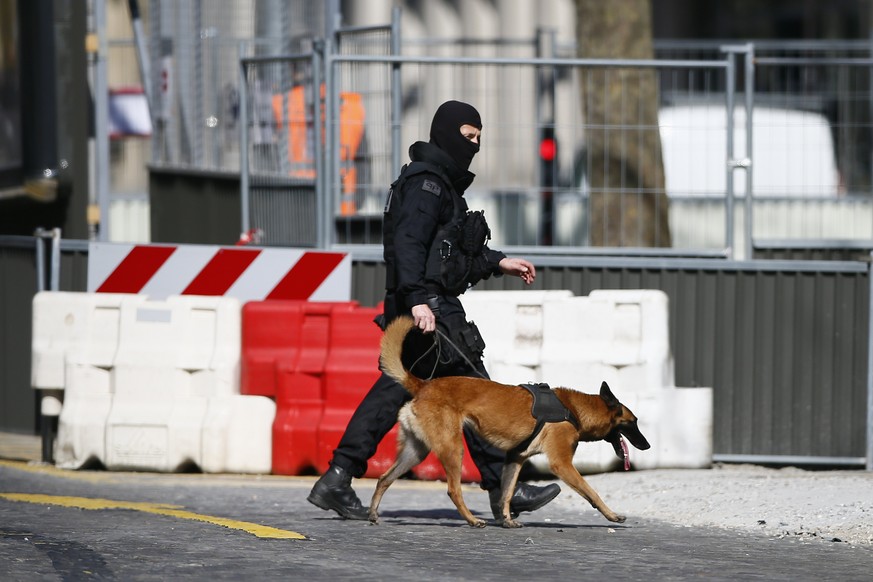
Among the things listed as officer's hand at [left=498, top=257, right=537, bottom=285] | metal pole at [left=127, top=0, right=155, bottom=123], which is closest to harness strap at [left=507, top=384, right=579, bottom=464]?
officer's hand at [left=498, top=257, right=537, bottom=285]

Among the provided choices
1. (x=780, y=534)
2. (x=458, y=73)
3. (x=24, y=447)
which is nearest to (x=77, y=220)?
(x=24, y=447)

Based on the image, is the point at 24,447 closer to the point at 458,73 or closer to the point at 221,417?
the point at 221,417

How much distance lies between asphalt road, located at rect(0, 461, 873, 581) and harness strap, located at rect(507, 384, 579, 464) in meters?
0.39

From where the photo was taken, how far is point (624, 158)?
11.2 m

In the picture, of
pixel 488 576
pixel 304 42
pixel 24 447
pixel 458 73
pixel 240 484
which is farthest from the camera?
pixel 304 42

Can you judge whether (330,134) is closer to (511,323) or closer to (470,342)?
(511,323)

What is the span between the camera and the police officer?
7.31m

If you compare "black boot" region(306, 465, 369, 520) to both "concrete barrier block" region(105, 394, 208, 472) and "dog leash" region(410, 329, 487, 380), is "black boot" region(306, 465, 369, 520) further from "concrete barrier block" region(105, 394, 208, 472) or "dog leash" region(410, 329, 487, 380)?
"concrete barrier block" region(105, 394, 208, 472)

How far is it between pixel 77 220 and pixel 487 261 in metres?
5.58

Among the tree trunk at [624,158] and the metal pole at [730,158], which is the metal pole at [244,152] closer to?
the tree trunk at [624,158]

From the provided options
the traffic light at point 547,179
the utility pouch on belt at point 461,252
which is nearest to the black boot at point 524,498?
the utility pouch on belt at point 461,252

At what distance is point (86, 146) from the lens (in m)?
12.3

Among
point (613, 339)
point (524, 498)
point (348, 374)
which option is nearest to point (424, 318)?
point (524, 498)

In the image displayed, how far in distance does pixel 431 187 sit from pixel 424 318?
1.95ft
